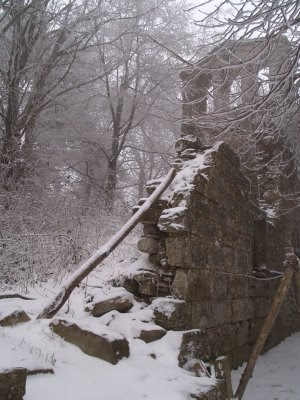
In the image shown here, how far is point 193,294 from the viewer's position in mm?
4523

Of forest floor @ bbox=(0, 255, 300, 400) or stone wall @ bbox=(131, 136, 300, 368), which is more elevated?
stone wall @ bbox=(131, 136, 300, 368)

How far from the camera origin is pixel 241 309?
609 cm

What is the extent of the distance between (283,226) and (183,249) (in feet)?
17.5

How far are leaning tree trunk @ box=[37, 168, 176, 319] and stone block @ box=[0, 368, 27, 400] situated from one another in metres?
1.64

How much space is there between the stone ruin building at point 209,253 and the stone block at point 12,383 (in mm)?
2129

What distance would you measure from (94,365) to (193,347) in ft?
4.10

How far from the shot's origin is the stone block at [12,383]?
2.11 m

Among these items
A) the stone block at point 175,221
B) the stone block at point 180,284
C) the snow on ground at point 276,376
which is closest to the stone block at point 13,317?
the stone block at point 180,284

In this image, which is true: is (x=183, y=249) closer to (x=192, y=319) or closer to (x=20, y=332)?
(x=192, y=319)

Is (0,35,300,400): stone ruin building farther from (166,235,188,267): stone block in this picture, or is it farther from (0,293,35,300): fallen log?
(0,293,35,300): fallen log

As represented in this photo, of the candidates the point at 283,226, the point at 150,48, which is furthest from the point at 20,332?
the point at 150,48

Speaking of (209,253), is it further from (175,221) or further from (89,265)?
(89,265)

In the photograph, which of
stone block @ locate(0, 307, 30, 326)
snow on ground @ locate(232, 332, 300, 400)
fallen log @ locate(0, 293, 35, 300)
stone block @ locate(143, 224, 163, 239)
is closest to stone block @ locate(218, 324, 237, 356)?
snow on ground @ locate(232, 332, 300, 400)

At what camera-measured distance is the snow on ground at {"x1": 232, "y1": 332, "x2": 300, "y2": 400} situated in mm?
4730
